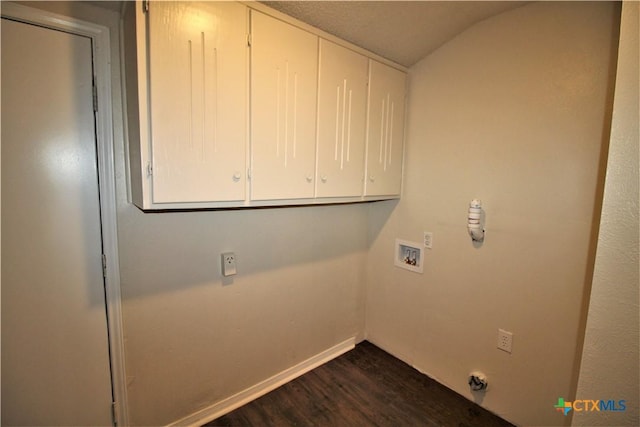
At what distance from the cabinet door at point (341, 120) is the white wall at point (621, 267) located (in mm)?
1112

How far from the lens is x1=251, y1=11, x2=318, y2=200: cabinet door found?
1.27 m

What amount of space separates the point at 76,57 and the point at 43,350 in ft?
4.21

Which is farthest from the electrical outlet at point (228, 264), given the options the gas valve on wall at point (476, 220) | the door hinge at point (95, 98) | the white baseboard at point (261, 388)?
the gas valve on wall at point (476, 220)

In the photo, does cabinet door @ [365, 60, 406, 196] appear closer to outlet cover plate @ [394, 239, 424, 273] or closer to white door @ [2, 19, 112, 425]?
outlet cover plate @ [394, 239, 424, 273]

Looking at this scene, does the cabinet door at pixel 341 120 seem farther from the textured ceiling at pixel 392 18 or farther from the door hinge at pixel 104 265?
the door hinge at pixel 104 265

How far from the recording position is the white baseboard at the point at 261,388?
160 centimetres

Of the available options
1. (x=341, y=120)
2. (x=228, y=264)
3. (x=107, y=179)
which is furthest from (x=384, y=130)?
(x=107, y=179)

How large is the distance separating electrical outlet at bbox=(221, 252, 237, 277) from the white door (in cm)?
57

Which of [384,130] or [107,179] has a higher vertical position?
[384,130]

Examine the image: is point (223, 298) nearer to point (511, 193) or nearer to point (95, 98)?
point (95, 98)

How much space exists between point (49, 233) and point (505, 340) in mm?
2391

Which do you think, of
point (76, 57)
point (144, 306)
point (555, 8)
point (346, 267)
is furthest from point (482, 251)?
point (76, 57)

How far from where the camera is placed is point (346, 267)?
2270 millimetres

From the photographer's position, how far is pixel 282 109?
1358 mm
